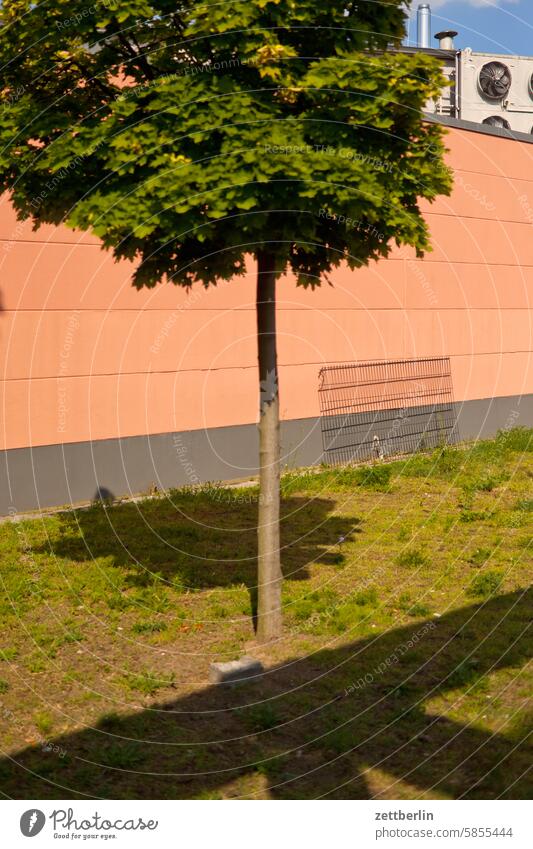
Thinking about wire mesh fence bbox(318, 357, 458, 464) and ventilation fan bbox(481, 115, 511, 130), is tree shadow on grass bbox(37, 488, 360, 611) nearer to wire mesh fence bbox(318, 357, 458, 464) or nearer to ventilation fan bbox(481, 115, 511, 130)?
wire mesh fence bbox(318, 357, 458, 464)

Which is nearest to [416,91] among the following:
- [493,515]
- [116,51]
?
[116,51]

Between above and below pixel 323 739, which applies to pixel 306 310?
above

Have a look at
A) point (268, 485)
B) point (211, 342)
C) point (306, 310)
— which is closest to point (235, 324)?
point (211, 342)

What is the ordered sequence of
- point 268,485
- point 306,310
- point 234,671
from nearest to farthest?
1. point 234,671
2. point 268,485
3. point 306,310

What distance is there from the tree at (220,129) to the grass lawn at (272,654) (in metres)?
3.64

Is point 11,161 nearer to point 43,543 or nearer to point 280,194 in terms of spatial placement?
point 280,194

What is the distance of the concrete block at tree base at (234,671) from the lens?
8727mm

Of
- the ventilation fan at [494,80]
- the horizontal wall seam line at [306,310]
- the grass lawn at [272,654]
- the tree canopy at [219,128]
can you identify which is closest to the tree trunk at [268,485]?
the grass lawn at [272,654]

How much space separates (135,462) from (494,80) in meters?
30.1

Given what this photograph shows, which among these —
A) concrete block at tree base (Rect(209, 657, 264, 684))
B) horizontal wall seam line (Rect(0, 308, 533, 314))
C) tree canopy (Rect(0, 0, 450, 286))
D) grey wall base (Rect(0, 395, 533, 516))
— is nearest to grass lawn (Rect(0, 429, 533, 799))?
concrete block at tree base (Rect(209, 657, 264, 684))

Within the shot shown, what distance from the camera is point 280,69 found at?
827 cm

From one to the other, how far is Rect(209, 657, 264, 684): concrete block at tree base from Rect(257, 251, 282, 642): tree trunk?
757 millimetres

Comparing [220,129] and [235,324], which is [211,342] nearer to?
[235,324]

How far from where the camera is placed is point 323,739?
300 inches
